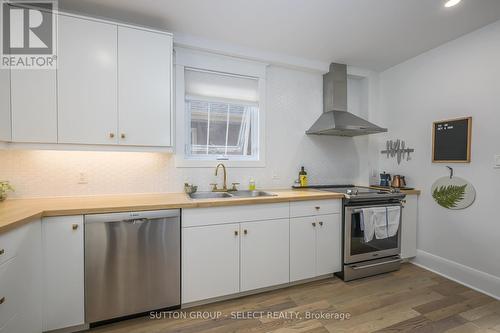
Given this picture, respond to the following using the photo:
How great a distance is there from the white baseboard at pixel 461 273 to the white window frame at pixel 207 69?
2.30 metres

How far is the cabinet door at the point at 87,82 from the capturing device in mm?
1799

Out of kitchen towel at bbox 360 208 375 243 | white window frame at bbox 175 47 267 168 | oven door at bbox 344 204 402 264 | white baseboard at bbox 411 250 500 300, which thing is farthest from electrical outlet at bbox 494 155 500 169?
white window frame at bbox 175 47 267 168

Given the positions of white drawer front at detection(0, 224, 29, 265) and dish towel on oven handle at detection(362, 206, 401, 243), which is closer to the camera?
white drawer front at detection(0, 224, 29, 265)

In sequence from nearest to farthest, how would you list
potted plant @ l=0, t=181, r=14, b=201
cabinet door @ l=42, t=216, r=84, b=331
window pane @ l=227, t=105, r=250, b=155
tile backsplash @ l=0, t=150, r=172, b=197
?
cabinet door @ l=42, t=216, r=84, b=331
potted plant @ l=0, t=181, r=14, b=201
tile backsplash @ l=0, t=150, r=172, b=197
window pane @ l=227, t=105, r=250, b=155

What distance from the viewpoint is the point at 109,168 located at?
7.32ft

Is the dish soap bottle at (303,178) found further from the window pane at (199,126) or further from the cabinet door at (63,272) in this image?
the cabinet door at (63,272)

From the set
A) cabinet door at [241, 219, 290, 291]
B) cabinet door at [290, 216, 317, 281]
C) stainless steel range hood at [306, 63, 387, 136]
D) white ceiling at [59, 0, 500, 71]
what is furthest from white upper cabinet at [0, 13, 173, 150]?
stainless steel range hood at [306, 63, 387, 136]

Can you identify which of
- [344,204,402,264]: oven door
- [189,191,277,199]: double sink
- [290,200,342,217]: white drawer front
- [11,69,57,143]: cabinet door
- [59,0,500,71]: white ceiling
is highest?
[59,0,500,71]: white ceiling

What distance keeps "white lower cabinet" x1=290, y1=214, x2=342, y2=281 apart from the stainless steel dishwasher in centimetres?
114

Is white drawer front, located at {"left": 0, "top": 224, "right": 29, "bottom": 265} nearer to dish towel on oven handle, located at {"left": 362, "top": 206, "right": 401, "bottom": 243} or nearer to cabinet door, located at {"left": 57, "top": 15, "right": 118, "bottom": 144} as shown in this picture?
cabinet door, located at {"left": 57, "top": 15, "right": 118, "bottom": 144}

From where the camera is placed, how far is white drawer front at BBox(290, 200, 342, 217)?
2.28m

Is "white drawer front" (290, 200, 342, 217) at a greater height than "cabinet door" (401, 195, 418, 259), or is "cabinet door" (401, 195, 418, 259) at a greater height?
"white drawer front" (290, 200, 342, 217)

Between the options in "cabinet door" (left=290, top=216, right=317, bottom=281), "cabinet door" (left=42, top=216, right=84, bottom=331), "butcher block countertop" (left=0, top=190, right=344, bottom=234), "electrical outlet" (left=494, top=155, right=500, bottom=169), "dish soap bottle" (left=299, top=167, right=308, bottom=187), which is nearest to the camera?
"butcher block countertop" (left=0, top=190, right=344, bottom=234)

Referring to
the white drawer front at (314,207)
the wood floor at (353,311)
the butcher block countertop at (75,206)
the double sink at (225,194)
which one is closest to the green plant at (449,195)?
the wood floor at (353,311)
